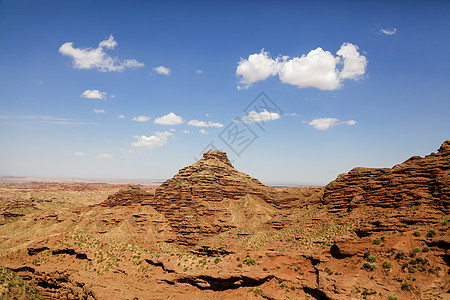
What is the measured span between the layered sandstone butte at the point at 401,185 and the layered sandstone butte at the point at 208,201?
33.7 metres

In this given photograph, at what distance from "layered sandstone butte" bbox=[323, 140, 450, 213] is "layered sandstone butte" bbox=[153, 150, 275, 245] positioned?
110 feet

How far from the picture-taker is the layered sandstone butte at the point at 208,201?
66.6 meters

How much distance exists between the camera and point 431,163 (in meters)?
34.3

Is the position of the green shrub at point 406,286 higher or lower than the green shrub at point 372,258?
lower

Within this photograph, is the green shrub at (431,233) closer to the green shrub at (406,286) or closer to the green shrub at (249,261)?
the green shrub at (406,286)

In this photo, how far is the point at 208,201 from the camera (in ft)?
252

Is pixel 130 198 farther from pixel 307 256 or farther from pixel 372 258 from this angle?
pixel 372 258

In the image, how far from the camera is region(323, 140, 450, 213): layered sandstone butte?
3045cm

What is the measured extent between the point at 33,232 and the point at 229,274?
7060 centimetres

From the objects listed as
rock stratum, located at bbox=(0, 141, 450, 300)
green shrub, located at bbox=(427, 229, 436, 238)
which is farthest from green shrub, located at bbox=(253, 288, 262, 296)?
green shrub, located at bbox=(427, 229, 436, 238)

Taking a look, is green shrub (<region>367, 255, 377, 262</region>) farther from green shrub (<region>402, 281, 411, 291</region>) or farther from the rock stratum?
green shrub (<region>402, 281, 411, 291</region>)

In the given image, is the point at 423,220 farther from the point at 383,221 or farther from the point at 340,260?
the point at 340,260

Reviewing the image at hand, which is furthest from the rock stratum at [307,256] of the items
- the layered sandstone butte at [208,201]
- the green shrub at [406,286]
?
the layered sandstone butte at [208,201]

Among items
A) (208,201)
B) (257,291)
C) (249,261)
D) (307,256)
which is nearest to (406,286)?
(307,256)
